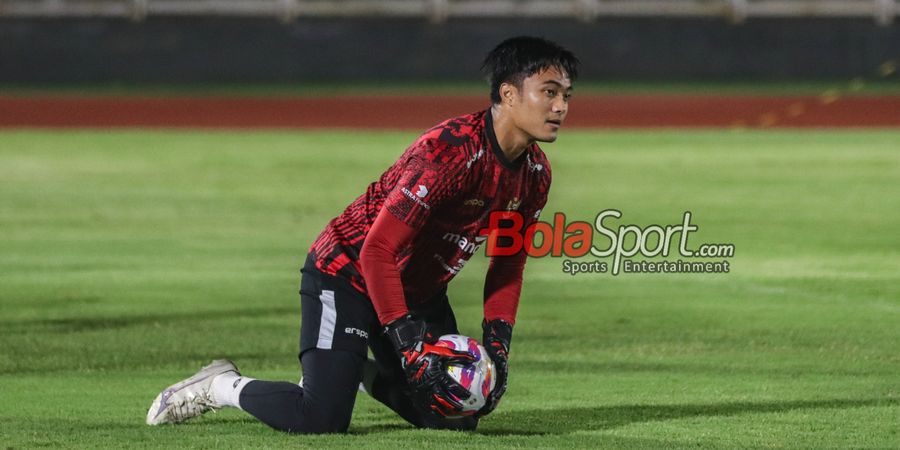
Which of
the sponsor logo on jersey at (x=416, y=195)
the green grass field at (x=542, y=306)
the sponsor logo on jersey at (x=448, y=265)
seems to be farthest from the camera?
the green grass field at (x=542, y=306)

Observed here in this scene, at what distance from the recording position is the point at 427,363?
6273mm

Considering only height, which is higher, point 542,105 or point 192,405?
point 542,105

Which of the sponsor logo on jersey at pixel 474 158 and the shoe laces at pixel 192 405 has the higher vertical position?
the sponsor logo on jersey at pixel 474 158

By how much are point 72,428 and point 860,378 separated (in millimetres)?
3864

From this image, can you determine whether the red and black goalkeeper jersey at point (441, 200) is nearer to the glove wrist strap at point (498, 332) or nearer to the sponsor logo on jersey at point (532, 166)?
the sponsor logo on jersey at point (532, 166)

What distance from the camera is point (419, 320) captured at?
6.53 m

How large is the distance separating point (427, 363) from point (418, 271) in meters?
0.62

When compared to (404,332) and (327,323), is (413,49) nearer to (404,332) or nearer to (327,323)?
(327,323)

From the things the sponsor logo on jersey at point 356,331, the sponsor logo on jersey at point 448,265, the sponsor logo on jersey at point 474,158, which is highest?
the sponsor logo on jersey at point 474,158

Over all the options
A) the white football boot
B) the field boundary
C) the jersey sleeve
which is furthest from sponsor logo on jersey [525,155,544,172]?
the field boundary

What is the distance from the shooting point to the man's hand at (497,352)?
6.43 metres

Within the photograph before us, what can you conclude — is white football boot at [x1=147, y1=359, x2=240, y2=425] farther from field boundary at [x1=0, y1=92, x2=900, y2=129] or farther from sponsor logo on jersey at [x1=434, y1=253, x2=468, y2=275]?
field boundary at [x1=0, y1=92, x2=900, y2=129]

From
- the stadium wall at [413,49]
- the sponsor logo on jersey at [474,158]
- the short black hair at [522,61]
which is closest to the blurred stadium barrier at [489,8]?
the stadium wall at [413,49]

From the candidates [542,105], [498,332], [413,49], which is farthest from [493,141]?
[413,49]
